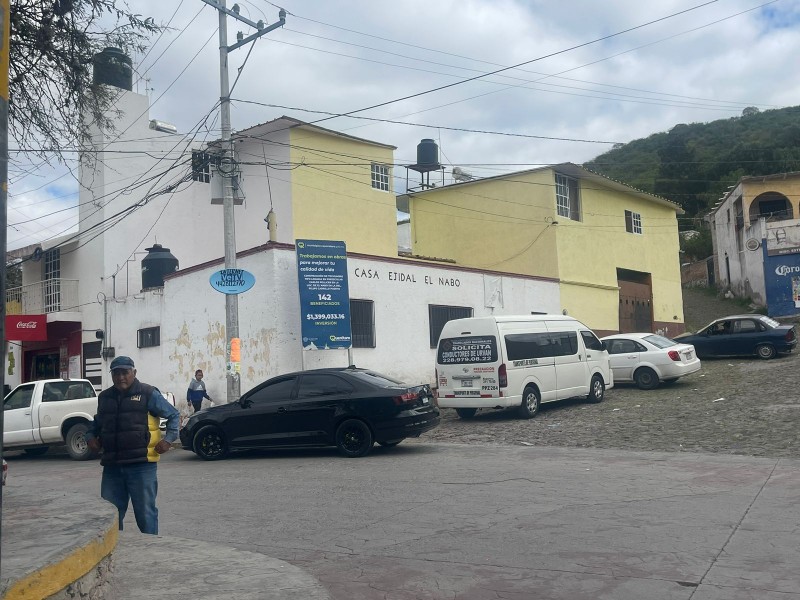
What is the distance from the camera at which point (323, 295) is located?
19.7 metres

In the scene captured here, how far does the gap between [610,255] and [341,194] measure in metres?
12.4

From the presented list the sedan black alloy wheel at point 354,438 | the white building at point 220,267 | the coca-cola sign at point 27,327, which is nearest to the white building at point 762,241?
the white building at point 220,267

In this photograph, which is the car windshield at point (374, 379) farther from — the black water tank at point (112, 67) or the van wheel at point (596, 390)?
the van wheel at point (596, 390)

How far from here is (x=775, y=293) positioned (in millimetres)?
36750

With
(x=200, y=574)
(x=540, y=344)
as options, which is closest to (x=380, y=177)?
(x=540, y=344)

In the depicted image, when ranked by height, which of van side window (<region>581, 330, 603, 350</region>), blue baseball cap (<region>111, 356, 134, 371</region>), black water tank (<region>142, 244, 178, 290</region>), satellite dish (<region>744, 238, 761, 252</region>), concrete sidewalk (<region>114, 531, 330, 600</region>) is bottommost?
concrete sidewalk (<region>114, 531, 330, 600</region>)

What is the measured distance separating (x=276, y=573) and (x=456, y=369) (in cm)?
1189

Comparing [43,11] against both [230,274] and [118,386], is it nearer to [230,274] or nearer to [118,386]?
[118,386]

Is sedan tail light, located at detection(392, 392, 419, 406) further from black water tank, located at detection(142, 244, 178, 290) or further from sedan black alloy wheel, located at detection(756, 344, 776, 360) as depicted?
sedan black alloy wheel, located at detection(756, 344, 776, 360)

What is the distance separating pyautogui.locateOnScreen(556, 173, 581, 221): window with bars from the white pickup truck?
19244mm

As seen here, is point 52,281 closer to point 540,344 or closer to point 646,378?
point 540,344

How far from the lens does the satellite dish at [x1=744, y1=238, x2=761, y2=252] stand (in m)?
40.0

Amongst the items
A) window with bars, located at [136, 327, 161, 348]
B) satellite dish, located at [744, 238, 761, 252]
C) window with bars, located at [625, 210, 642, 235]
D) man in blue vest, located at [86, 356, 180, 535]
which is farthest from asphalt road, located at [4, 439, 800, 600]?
satellite dish, located at [744, 238, 761, 252]

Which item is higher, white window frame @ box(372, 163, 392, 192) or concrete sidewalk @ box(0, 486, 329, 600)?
white window frame @ box(372, 163, 392, 192)
